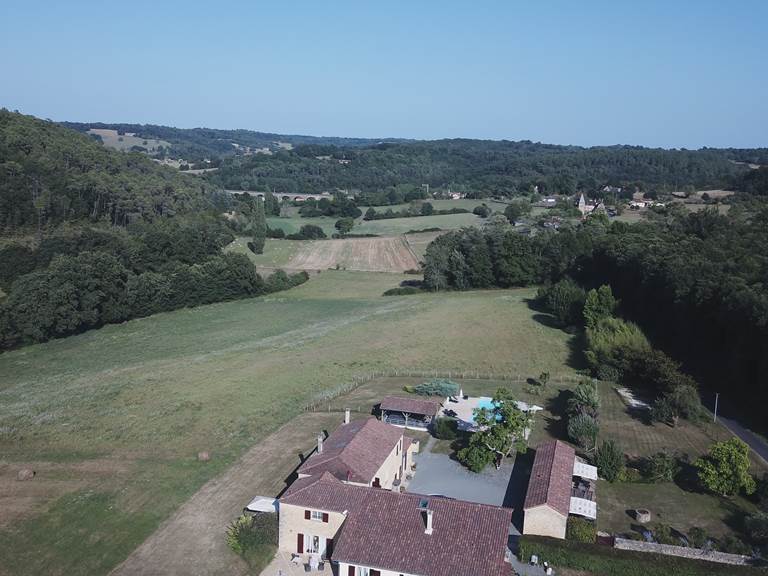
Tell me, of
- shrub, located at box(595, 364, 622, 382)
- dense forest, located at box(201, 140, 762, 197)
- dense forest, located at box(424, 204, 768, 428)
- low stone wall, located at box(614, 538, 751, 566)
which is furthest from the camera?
dense forest, located at box(201, 140, 762, 197)

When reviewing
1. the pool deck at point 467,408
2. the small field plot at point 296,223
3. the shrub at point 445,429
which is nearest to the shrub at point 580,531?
the shrub at point 445,429

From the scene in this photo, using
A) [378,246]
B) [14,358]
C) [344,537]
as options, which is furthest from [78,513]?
[378,246]

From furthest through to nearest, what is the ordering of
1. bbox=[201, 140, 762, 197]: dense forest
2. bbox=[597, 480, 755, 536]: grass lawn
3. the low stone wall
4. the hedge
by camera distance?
bbox=[201, 140, 762, 197]: dense forest < bbox=[597, 480, 755, 536]: grass lawn < the low stone wall < the hedge

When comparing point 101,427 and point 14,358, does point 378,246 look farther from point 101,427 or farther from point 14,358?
point 101,427

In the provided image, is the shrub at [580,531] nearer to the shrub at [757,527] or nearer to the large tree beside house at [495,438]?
the shrub at [757,527]

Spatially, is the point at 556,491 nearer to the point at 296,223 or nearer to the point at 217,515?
the point at 217,515

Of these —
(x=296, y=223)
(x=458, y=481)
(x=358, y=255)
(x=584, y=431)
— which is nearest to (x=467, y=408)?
(x=584, y=431)

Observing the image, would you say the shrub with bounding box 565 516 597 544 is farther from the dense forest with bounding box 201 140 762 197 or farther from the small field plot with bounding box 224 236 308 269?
the dense forest with bounding box 201 140 762 197

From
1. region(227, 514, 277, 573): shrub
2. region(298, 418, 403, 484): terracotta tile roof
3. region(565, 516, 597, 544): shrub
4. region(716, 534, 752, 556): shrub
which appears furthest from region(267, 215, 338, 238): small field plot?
region(716, 534, 752, 556): shrub
